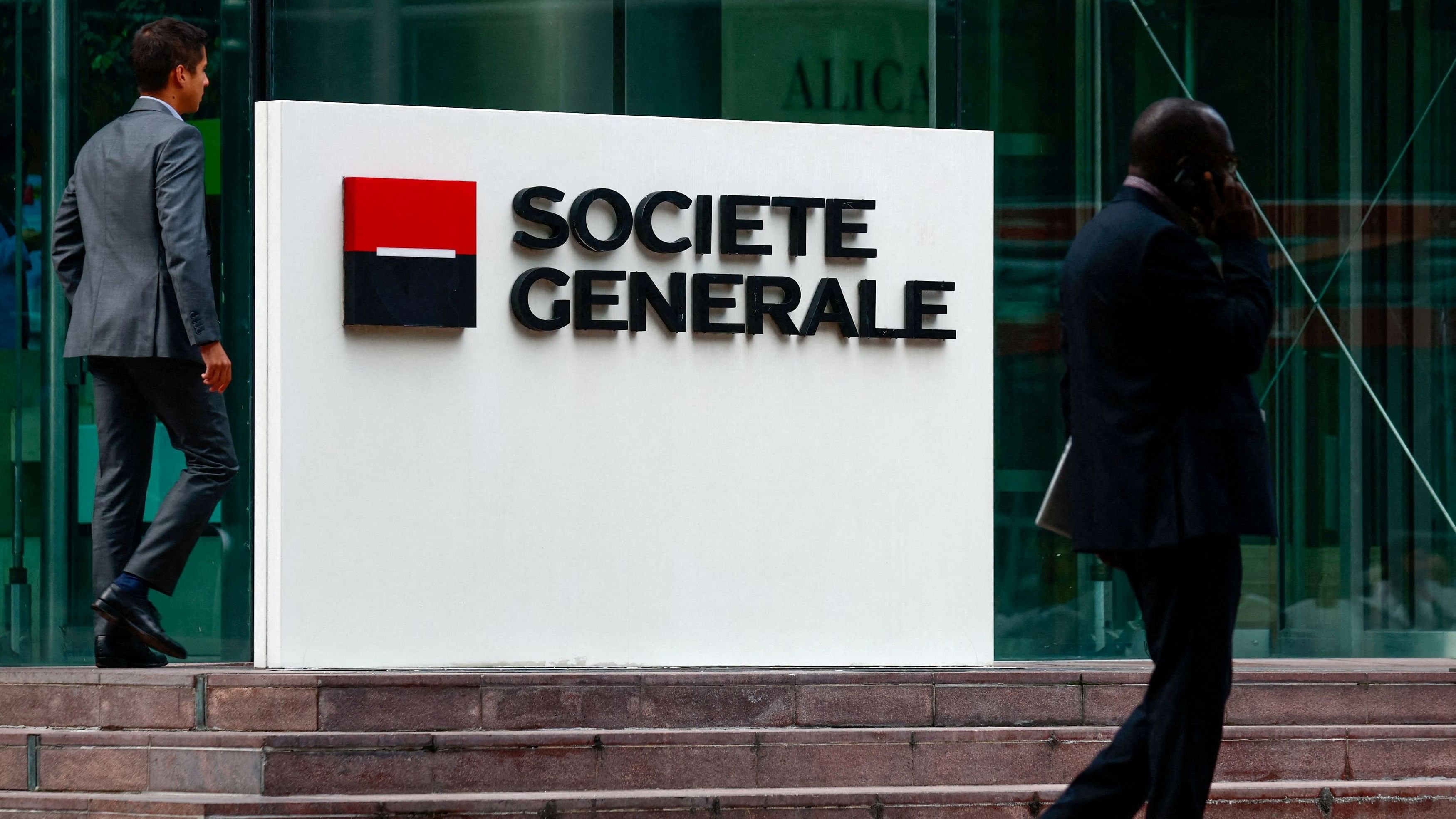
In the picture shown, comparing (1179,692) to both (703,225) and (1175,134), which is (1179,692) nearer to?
(1175,134)

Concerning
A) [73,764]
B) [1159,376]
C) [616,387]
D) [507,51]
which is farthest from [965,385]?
[73,764]

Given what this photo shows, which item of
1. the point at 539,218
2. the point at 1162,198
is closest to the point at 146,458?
the point at 539,218

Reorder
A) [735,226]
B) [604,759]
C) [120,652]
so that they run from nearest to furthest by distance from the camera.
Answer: [604,759], [120,652], [735,226]

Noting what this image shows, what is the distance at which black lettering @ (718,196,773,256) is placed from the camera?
6.60 meters

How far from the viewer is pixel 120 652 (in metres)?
6.07

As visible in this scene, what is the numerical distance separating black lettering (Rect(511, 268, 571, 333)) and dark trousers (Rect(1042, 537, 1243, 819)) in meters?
2.80

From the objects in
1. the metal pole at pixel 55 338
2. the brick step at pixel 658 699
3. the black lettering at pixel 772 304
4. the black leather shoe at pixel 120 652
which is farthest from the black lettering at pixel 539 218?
the metal pole at pixel 55 338

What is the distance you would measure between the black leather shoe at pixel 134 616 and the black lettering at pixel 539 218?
1703mm

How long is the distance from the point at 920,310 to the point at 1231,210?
2718 mm

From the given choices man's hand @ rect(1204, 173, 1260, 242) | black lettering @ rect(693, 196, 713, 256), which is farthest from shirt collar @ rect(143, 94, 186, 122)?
man's hand @ rect(1204, 173, 1260, 242)

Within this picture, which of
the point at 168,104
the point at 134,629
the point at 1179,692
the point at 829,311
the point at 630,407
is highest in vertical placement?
the point at 168,104

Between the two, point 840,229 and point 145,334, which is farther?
point 840,229

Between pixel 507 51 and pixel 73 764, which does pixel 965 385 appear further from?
pixel 73 764

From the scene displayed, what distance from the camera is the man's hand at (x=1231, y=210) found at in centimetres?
408
